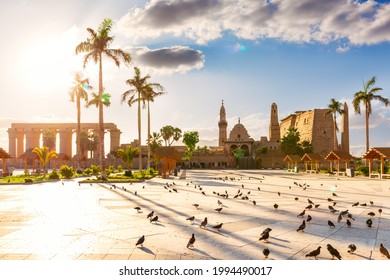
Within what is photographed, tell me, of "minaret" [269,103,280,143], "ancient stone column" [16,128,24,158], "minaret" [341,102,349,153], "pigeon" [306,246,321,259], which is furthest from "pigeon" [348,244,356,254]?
"minaret" [269,103,280,143]

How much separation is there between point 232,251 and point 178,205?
282 inches

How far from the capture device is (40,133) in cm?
11081

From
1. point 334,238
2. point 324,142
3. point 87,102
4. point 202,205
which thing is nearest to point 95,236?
point 334,238

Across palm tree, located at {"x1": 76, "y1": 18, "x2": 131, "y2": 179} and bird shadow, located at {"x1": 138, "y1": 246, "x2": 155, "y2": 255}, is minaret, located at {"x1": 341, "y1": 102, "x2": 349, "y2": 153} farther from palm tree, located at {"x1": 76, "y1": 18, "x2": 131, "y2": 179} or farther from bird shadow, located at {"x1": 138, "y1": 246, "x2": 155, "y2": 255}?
bird shadow, located at {"x1": 138, "y1": 246, "x2": 155, "y2": 255}

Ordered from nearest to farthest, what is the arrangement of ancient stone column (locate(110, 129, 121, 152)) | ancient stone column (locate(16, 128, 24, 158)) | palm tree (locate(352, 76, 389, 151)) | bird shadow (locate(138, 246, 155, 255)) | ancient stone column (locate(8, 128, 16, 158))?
bird shadow (locate(138, 246, 155, 255)), palm tree (locate(352, 76, 389, 151)), ancient stone column (locate(110, 129, 121, 152)), ancient stone column (locate(8, 128, 16, 158)), ancient stone column (locate(16, 128, 24, 158))

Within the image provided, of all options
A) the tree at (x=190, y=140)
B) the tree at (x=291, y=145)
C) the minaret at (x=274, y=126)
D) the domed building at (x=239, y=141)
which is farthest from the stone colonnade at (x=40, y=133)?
the minaret at (x=274, y=126)

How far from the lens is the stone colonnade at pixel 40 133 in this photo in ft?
351

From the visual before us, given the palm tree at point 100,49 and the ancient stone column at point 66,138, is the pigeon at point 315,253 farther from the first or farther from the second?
the ancient stone column at point 66,138

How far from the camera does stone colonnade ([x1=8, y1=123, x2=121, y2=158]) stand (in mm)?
107125

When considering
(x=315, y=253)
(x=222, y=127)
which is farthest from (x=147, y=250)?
(x=222, y=127)

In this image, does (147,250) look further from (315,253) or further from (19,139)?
(19,139)

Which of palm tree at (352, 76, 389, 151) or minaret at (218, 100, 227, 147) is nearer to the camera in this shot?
palm tree at (352, 76, 389, 151)

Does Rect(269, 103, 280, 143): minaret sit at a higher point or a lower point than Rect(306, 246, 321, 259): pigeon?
higher
